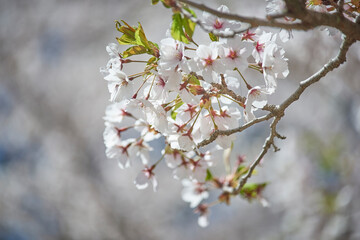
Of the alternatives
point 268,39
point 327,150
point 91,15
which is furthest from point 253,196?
point 91,15

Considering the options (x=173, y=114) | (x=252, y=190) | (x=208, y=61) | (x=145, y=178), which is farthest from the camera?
(x=252, y=190)

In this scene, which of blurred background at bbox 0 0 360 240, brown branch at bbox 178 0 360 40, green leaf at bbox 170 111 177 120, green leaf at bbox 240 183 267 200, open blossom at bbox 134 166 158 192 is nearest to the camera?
brown branch at bbox 178 0 360 40

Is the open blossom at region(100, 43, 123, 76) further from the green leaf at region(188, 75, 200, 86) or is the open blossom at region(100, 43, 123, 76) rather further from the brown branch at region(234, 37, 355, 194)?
the brown branch at region(234, 37, 355, 194)

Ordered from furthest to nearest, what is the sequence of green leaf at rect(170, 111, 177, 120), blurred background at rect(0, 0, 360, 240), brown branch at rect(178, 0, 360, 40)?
blurred background at rect(0, 0, 360, 240) < green leaf at rect(170, 111, 177, 120) < brown branch at rect(178, 0, 360, 40)

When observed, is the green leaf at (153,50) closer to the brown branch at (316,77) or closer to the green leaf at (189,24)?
the green leaf at (189,24)

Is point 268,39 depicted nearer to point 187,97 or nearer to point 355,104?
point 187,97

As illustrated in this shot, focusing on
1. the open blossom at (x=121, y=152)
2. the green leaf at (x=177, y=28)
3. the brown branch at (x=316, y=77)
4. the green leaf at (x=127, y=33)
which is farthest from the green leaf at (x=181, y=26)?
the open blossom at (x=121, y=152)

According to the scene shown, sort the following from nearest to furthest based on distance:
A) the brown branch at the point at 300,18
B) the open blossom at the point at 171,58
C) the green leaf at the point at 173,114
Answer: the brown branch at the point at 300,18
the open blossom at the point at 171,58
the green leaf at the point at 173,114

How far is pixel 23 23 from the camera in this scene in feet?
16.3

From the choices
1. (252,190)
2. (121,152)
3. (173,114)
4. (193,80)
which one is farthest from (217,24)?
(252,190)

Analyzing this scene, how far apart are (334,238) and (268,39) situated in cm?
198

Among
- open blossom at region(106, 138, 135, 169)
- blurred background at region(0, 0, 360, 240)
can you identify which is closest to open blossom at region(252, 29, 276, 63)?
open blossom at region(106, 138, 135, 169)

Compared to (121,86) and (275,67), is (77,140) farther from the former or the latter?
(275,67)

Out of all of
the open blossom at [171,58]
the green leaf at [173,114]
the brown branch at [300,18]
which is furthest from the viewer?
the green leaf at [173,114]
